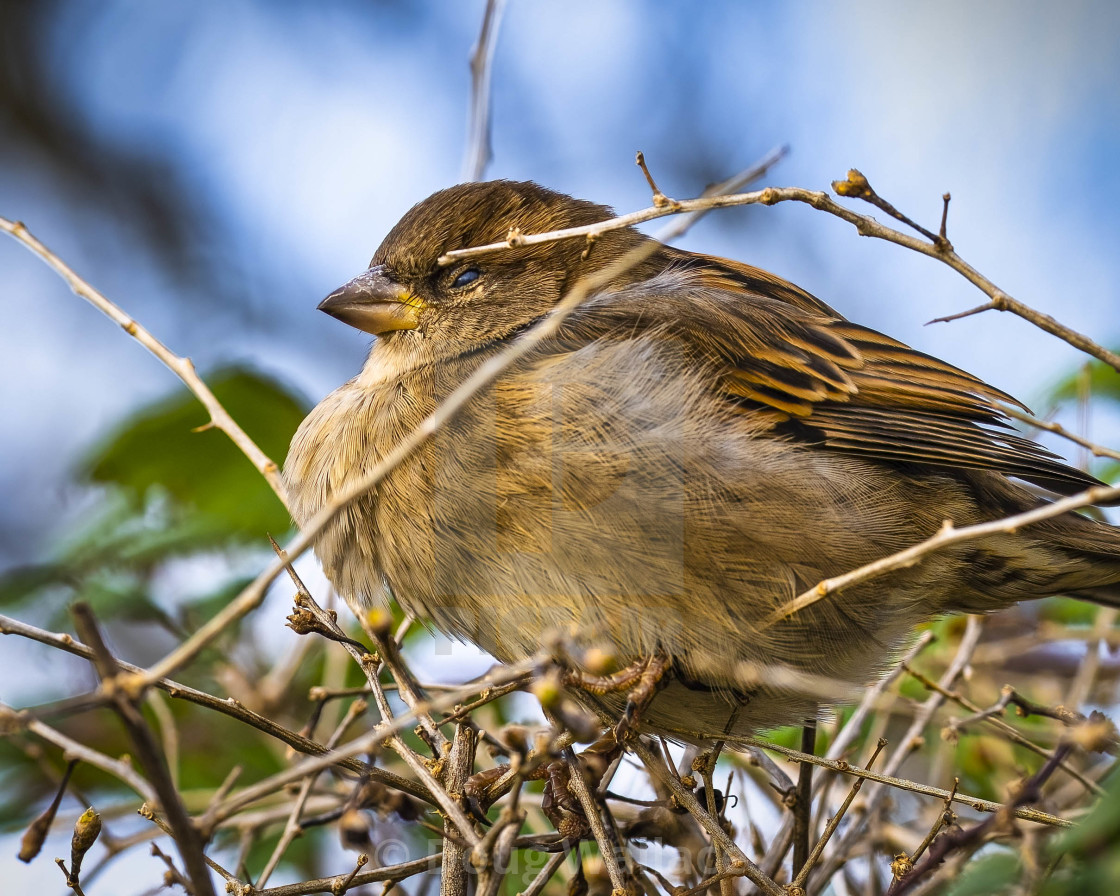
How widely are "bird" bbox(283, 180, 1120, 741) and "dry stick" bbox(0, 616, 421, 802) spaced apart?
577mm

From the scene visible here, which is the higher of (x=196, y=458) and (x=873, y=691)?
(x=196, y=458)

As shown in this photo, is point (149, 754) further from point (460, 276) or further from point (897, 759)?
point (460, 276)

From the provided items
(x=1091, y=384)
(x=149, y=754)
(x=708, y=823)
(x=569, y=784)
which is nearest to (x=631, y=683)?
(x=569, y=784)

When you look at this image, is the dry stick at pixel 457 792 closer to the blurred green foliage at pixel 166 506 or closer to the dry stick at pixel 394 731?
the dry stick at pixel 394 731

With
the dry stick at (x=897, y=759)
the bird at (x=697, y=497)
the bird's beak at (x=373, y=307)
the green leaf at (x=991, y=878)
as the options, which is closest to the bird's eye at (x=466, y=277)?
the bird's beak at (x=373, y=307)

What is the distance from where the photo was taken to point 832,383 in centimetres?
328

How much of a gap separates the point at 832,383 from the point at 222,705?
193 cm

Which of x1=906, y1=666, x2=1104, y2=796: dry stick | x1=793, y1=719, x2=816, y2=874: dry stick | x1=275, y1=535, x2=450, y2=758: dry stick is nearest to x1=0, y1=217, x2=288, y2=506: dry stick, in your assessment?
x1=275, y1=535, x2=450, y2=758: dry stick

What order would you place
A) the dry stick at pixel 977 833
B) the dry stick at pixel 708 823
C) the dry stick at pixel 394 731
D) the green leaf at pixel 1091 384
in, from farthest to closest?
the green leaf at pixel 1091 384 < the dry stick at pixel 708 823 < the dry stick at pixel 394 731 < the dry stick at pixel 977 833

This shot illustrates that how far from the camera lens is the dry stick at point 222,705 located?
206 cm

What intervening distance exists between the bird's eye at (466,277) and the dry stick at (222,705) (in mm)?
1855

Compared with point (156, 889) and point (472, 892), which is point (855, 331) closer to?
point (472, 892)

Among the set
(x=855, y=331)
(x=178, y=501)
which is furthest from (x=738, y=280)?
(x=178, y=501)

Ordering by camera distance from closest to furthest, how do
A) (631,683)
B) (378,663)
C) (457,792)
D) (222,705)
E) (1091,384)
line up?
1. (222,705)
2. (457,792)
3. (378,663)
4. (631,683)
5. (1091,384)
